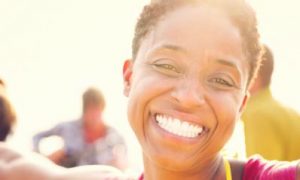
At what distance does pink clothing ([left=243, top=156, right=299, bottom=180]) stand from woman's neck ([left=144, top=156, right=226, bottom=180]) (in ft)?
0.32

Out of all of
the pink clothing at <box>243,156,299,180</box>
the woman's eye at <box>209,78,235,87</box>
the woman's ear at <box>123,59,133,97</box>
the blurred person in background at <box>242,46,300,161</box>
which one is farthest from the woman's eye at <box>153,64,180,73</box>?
the blurred person in background at <box>242,46,300,161</box>

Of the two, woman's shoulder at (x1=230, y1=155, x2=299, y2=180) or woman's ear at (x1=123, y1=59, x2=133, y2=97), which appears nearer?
A: woman's shoulder at (x1=230, y1=155, x2=299, y2=180)

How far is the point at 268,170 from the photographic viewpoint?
1918 mm

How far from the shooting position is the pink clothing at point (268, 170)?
1819mm

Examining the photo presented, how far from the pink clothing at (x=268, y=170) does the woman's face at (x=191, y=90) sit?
0.16 meters

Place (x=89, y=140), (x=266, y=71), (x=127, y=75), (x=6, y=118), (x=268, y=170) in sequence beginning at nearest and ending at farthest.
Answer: (x=268, y=170) < (x=127, y=75) < (x=6, y=118) < (x=266, y=71) < (x=89, y=140)

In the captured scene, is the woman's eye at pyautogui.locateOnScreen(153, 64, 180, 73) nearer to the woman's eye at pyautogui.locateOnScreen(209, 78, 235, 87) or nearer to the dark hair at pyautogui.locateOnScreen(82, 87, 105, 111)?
the woman's eye at pyautogui.locateOnScreen(209, 78, 235, 87)

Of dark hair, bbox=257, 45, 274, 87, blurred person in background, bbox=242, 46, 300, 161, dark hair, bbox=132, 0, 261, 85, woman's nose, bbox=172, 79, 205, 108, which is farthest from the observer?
dark hair, bbox=257, 45, 274, 87

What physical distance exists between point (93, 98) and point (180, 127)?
4.14m

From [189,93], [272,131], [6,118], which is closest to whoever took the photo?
[189,93]

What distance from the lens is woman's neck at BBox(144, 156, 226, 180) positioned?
6.45 ft

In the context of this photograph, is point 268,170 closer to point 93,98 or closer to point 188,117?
point 188,117

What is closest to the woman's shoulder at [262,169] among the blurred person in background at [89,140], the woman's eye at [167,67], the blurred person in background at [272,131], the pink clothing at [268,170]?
the pink clothing at [268,170]

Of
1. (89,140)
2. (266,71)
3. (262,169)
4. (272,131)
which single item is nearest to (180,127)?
(262,169)
